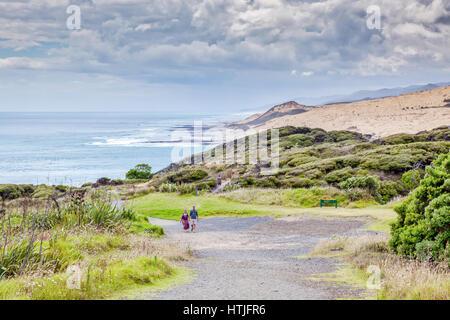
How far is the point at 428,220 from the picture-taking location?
9.42m

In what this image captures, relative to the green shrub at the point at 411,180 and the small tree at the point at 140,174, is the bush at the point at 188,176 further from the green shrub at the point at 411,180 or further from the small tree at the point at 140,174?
the green shrub at the point at 411,180

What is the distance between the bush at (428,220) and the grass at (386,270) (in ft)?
1.04

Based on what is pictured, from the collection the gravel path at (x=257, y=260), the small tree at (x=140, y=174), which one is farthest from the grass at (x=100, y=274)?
Answer: the small tree at (x=140, y=174)

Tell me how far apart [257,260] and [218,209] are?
14243 millimetres

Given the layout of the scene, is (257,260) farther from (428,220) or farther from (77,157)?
(77,157)

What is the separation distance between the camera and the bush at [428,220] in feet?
29.9

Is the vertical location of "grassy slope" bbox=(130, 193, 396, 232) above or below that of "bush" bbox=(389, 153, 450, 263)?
below

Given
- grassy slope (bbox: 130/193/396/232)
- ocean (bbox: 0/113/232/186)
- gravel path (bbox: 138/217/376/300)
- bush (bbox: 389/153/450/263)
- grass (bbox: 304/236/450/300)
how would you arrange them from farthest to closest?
1. ocean (bbox: 0/113/232/186)
2. grassy slope (bbox: 130/193/396/232)
3. bush (bbox: 389/153/450/263)
4. gravel path (bbox: 138/217/376/300)
5. grass (bbox: 304/236/450/300)

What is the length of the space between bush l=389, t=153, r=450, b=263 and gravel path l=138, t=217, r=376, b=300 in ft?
5.70

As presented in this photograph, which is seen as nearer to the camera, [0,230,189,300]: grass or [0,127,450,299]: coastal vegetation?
[0,230,189,300]: grass

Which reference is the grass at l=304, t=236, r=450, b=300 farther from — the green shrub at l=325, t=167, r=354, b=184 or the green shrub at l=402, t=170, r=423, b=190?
the green shrub at l=325, t=167, r=354, b=184

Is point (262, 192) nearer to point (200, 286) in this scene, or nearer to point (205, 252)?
point (205, 252)

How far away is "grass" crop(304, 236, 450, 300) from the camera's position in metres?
6.62

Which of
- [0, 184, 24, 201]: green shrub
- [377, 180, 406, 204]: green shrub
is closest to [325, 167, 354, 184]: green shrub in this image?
[377, 180, 406, 204]: green shrub
